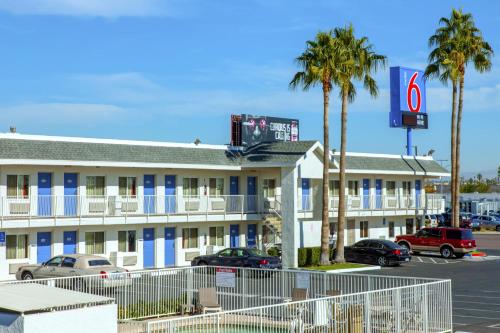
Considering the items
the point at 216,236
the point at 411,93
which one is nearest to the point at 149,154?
the point at 216,236

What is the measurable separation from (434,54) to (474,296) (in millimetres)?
27039

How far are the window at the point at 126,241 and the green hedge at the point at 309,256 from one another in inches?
358

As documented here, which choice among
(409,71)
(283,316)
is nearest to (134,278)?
(283,316)

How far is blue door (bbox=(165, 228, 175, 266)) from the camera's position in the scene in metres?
40.9

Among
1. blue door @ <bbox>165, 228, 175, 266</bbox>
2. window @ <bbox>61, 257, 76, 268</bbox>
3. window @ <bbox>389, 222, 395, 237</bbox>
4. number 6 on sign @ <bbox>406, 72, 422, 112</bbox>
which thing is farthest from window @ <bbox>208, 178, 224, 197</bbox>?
number 6 on sign @ <bbox>406, 72, 422, 112</bbox>

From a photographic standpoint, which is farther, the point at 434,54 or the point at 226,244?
the point at 434,54

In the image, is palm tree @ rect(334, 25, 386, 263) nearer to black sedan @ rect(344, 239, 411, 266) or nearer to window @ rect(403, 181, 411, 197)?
black sedan @ rect(344, 239, 411, 266)

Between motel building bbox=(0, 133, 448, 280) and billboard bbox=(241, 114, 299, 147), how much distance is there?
163 centimetres

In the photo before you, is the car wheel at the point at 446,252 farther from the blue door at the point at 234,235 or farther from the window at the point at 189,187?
the window at the point at 189,187

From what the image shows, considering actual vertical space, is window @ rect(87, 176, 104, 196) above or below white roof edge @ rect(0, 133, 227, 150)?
below

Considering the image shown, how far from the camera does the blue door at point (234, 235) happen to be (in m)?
44.0

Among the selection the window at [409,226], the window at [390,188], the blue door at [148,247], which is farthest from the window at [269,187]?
the window at [409,226]

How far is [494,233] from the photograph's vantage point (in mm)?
78000

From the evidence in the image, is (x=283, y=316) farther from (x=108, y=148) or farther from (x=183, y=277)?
(x=108, y=148)
